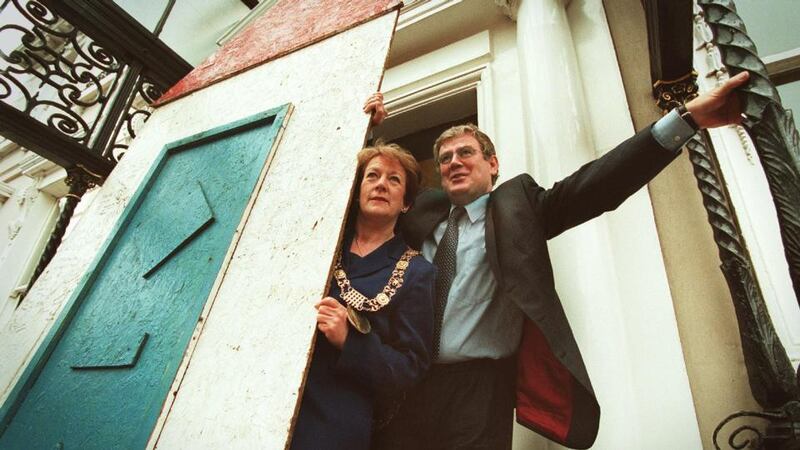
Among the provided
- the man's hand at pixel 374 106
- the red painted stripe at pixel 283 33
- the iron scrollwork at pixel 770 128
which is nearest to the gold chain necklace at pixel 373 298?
the man's hand at pixel 374 106

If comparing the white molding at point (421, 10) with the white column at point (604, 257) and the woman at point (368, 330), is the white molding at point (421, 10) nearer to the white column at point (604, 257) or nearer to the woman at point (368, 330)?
the white column at point (604, 257)

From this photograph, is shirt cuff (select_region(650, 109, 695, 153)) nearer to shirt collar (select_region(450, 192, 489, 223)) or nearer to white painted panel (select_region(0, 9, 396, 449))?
shirt collar (select_region(450, 192, 489, 223))

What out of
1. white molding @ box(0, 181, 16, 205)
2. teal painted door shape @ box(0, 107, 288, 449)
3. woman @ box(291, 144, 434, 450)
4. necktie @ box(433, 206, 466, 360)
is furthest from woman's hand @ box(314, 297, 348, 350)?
white molding @ box(0, 181, 16, 205)

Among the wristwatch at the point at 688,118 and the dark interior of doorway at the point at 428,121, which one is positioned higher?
the dark interior of doorway at the point at 428,121

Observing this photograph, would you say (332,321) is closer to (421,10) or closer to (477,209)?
(477,209)

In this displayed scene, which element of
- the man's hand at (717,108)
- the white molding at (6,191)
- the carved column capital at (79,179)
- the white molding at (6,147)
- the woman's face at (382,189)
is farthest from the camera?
the white molding at (6,147)

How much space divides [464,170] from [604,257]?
64 centimetres

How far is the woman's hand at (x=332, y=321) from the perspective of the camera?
2.89 ft

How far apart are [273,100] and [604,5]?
2031 millimetres

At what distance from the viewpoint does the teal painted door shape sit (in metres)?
1.02

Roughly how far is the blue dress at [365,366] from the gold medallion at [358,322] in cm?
2

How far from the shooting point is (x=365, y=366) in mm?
864

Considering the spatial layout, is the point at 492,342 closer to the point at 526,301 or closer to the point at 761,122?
the point at 526,301

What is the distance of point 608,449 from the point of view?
1075mm
